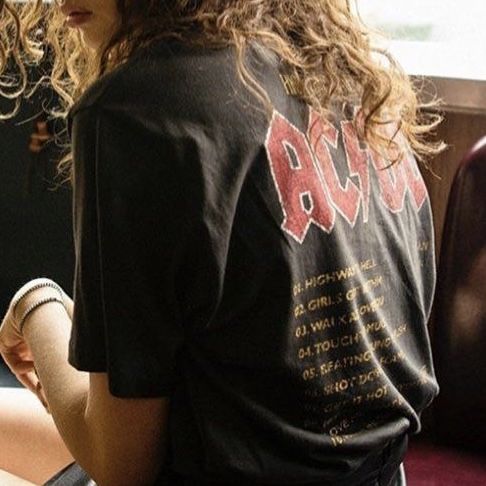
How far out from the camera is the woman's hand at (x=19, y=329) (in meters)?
1.06

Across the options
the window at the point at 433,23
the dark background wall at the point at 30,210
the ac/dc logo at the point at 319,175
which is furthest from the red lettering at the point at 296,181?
the dark background wall at the point at 30,210

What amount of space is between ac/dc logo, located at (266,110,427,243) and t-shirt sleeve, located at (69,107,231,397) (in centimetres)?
6

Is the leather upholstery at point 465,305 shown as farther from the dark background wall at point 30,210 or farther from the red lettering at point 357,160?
the dark background wall at point 30,210

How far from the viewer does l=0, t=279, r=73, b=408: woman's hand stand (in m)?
1.06

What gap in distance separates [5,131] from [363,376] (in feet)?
3.73

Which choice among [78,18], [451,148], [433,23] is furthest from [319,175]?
[433,23]

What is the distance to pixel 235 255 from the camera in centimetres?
81

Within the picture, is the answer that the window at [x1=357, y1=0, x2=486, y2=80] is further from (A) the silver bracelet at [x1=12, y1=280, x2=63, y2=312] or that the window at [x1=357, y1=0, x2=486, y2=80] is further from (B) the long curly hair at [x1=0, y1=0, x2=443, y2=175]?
(A) the silver bracelet at [x1=12, y1=280, x2=63, y2=312]

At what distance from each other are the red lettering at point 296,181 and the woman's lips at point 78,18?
20 cm

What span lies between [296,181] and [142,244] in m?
0.14

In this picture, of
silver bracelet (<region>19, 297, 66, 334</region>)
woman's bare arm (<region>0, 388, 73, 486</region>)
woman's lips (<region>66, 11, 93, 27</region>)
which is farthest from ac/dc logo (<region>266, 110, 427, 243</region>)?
woman's bare arm (<region>0, 388, 73, 486</region>)

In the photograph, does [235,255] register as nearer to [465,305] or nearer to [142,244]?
[142,244]

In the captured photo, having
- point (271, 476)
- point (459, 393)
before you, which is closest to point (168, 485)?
point (271, 476)

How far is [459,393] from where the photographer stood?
4.42 feet
